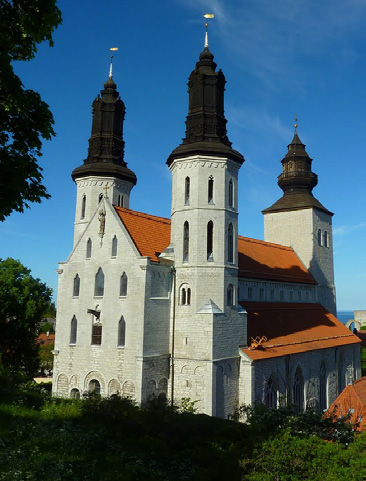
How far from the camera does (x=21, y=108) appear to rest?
9.73 metres

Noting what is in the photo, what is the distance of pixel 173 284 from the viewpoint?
2630 centimetres

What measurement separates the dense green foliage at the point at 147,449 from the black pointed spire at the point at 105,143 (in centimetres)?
2369

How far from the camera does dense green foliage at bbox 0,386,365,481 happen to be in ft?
31.6

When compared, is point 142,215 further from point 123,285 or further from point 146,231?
point 123,285

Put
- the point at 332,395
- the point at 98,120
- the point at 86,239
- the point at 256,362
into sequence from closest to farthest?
1. the point at 256,362
2. the point at 86,239
3. the point at 332,395
4. the point at 98,120

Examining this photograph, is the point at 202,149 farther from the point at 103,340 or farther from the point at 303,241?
the point at 303,241

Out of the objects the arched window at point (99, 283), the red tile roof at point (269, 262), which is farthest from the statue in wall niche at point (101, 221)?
the red tile roof at point (269, 262)

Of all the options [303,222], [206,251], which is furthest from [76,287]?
[303,222]

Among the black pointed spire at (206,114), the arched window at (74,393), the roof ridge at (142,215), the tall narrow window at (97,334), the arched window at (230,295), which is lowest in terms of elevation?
the arched window at (74,393)

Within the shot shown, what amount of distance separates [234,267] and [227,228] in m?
2.47

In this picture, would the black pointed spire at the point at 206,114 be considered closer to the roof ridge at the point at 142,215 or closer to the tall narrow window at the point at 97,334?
the roof ridge at the point at 142,215

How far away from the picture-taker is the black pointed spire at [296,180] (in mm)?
44406

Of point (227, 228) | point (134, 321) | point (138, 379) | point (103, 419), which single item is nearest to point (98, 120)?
point (227, 228)

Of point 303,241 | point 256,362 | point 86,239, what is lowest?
point 256,362
